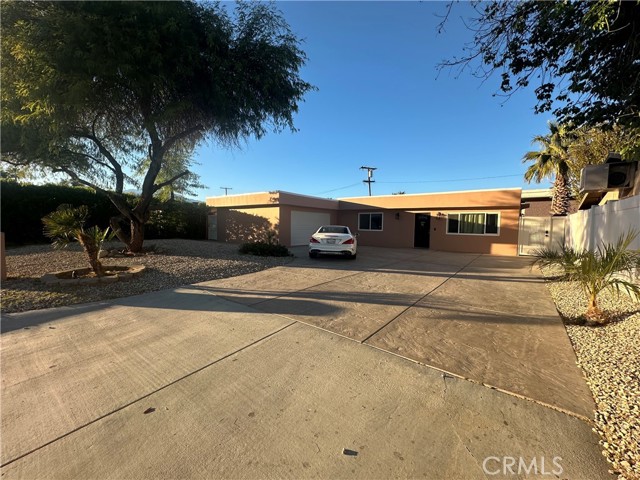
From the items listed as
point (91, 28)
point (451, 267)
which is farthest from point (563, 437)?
point (91, 28)

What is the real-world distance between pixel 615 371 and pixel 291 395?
10.3ft

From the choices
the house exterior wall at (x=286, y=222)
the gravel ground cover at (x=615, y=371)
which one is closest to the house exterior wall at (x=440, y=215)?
the house exterior wall at (x=286, y=222)

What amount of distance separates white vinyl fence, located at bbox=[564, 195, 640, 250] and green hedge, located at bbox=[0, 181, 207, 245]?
53.1ft

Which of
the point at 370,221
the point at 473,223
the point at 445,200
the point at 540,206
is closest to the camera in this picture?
the point at 473,223

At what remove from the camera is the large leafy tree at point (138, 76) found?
6.74 meters

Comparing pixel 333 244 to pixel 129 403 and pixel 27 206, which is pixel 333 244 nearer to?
pixel 129 403

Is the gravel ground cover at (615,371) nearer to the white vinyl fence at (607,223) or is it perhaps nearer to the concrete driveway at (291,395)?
the concrete driveway at (291,395)

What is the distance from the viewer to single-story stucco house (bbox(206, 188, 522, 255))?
570 inches

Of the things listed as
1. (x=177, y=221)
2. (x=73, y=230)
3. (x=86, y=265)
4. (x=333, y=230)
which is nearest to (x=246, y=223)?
(x=177, y=221)

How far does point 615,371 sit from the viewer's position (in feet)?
9.02

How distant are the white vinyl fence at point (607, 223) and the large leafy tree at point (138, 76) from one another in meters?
8.96

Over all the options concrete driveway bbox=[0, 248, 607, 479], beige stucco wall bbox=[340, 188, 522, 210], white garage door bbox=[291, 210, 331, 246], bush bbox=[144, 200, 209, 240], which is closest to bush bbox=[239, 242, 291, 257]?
white garage door bbox=[291, 210, 331, 246]

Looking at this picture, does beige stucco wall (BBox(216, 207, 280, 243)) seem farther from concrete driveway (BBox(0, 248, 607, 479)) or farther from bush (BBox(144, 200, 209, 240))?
concrete driveway (BBox(0, 248, 607, 479))

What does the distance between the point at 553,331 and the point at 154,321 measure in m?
5.64
